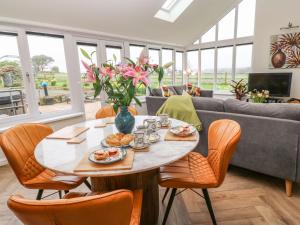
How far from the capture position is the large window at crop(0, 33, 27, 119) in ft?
9.29

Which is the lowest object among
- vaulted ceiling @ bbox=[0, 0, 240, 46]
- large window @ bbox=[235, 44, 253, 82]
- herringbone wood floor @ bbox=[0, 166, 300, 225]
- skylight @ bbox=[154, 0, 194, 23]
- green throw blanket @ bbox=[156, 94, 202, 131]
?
herringbone wood floor @ bbox=[0, 166, 300, 225]

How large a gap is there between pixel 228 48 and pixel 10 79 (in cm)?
579

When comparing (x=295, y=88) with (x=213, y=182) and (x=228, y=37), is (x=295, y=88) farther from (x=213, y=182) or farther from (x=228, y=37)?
(x=213, y=182)

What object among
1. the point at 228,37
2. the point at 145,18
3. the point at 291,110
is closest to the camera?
the point at 291,110

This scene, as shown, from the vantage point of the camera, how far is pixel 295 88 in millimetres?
4453

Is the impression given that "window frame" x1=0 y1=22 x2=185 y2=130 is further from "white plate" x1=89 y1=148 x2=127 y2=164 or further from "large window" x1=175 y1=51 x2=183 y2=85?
"large window" x1=175 y1=51 x2=183 y2=85

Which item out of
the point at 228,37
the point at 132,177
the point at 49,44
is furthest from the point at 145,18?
the point at 132,177

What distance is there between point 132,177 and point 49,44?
10.0 ft

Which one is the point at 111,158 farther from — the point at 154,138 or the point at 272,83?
the point at 272,83

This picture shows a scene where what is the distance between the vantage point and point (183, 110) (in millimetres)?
2576

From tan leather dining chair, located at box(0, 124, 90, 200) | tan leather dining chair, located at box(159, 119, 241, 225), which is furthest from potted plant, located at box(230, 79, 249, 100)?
tan leather dining chair, located at box(0, 124, 90, 200)

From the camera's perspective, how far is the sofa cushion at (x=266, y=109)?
71.8 inches

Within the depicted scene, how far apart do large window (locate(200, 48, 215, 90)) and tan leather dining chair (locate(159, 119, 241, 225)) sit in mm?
5454

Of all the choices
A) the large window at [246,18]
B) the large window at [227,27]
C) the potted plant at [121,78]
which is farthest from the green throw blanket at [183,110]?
the large window at [227,27]
